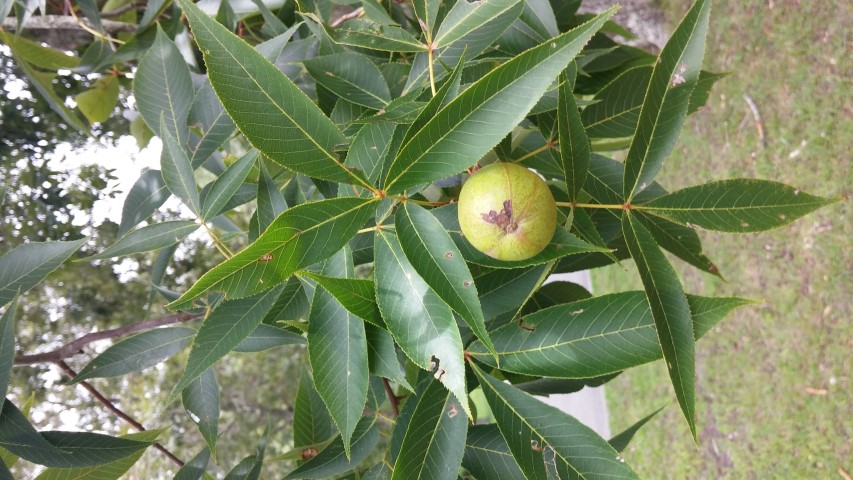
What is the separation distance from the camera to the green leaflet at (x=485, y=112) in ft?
2.08

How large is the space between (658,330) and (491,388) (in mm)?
260

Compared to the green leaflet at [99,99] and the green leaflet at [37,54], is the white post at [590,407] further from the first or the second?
the green leaflet at [37,54]

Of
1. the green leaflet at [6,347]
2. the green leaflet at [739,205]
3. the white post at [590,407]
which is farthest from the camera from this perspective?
the white post at [590,407]

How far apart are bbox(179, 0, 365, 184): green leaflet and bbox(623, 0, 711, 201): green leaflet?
38 centimetres

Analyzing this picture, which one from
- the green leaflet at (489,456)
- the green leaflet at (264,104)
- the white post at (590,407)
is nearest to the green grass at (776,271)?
the white post at (590,407)

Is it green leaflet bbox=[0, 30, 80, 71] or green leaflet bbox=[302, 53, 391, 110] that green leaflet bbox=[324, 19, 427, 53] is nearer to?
green leaflet bbox=[302, 53, 391, 110]

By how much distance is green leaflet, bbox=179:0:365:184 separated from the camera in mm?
639

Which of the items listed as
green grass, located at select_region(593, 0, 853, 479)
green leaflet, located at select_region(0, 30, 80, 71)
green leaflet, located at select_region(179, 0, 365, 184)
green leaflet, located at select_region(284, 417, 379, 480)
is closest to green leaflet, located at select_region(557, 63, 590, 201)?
green leaflet, located at select_region(179, 0, 365, 184)

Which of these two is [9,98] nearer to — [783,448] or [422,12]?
[422,12]

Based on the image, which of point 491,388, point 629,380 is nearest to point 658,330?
point 491,388

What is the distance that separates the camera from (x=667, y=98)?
2.70ft

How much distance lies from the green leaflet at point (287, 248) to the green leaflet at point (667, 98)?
1.19 ft

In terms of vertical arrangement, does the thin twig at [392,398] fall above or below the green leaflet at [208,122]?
below

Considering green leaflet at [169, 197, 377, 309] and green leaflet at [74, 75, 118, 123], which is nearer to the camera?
green leaflet at [169, 197, 377, 309]
